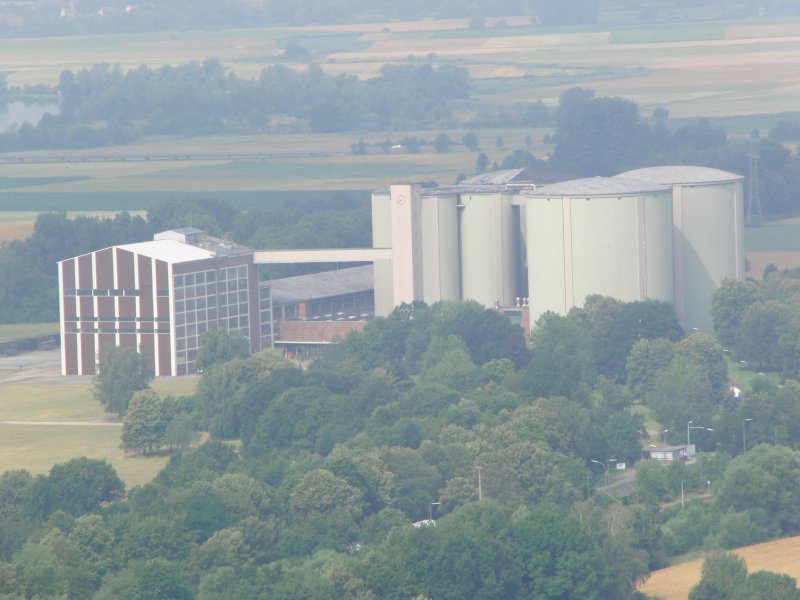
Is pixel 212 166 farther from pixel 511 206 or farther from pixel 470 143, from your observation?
pixel 511 206

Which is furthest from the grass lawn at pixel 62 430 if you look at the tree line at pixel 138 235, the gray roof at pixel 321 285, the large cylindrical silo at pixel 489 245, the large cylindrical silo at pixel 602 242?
the tree line at pixel 138 235

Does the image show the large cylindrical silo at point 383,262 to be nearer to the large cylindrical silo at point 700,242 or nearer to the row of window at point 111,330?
the row of window at point 111,330

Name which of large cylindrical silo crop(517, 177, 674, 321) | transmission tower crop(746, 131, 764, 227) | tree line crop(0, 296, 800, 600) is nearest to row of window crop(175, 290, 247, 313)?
tree line crop(0, 296, 800, 600)

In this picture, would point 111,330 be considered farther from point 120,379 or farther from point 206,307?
point 120,379

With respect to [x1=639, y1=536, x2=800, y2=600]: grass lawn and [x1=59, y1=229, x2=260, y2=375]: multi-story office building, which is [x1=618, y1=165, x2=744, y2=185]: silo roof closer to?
[x1=59, y1=229, x2=260, y2=375]: multi-story office building

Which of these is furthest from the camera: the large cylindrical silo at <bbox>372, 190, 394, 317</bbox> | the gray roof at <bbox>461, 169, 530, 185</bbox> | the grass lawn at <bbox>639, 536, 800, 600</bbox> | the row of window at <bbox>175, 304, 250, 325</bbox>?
the gray roof at <bbox>461, 169, 530, 185</bbox>

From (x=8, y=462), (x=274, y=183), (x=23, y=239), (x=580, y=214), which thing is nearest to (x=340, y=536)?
(x=8, y=462)
